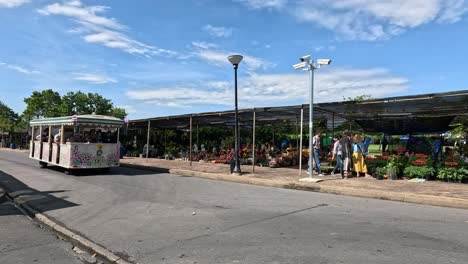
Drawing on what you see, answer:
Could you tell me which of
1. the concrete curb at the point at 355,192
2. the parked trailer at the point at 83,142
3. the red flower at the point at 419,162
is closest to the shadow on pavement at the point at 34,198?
the parked trailer at the point at 83,142

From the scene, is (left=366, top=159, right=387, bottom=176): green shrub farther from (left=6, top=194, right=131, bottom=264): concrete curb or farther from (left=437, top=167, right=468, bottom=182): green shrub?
(left=6, top=194, right=131, bottom=264): concrete curb

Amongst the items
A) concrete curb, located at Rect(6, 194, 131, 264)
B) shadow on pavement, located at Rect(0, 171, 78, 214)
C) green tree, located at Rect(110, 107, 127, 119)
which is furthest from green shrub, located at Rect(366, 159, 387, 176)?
green tree, located at Rect(110, 107, 127, 119)

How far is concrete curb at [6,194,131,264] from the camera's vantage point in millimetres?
5718

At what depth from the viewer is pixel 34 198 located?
436 inches

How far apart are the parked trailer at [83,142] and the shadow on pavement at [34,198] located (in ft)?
11.8

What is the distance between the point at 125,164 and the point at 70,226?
17.2 meters

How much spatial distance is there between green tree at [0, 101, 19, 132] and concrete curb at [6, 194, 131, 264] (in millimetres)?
62002

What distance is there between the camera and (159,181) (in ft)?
52.2

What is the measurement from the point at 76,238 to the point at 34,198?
16.8 feet

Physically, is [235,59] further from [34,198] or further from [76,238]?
[76,238]

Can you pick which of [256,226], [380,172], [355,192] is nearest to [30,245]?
[256,226]

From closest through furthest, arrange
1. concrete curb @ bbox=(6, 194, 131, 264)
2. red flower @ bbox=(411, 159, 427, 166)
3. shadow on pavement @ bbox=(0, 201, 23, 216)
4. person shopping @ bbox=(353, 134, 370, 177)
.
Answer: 1. concrete curb @ bbox=(6, 194, 131, 264)
2. shadow on pavement @ bbox=(0, 201, 23, 216)
3. red flower @ bbox=(411, 159, 427, 166)
4. person shopping @ bbox=(353, 134, 370, 177)

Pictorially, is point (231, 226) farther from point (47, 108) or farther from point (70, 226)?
point (47, 108)

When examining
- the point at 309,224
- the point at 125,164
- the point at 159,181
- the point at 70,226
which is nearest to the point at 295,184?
the point at 159,181
